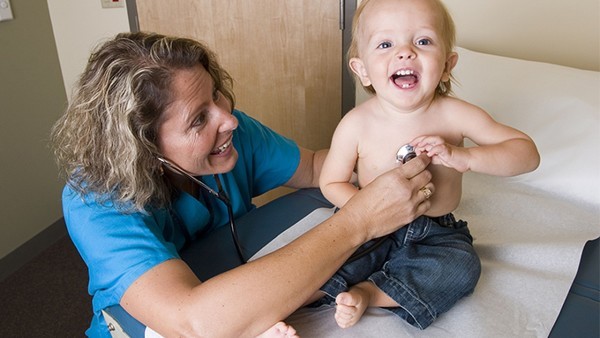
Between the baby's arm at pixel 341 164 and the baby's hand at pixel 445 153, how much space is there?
18 centimetres

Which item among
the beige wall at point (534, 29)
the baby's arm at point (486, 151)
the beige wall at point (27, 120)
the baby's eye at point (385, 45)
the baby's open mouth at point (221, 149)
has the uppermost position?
the baby's eye at point (385, 45)

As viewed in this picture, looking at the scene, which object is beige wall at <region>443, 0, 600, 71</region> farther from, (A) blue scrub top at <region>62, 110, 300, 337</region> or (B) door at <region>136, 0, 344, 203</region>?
(A) blue scrub top at <region>62, 110, 300, 337</region>

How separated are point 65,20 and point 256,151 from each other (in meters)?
1.73

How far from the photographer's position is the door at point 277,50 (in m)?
2.22

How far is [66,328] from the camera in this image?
2.03 meters

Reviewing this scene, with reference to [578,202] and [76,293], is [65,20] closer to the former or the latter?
[76,293]

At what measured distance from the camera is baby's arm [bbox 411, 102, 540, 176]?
0.97 meters

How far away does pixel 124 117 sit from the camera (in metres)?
0.99

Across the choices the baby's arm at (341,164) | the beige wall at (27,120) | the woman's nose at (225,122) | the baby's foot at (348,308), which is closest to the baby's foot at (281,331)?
the baby's foot at (348,308)

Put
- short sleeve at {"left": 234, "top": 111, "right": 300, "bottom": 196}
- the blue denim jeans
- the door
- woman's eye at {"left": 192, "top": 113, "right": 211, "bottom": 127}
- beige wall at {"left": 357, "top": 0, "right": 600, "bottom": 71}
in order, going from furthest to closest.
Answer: the door → beige wall at {"left": 357, "top": 0, "right": 600, "bottom": 71} → short sleeve at {"left": 234, "top": 111, "right": 300, "bottom": 196} → woman's eye at {"left": 192, "top": 113, "right": 211, "bottom": 127} → the blue denim jeans

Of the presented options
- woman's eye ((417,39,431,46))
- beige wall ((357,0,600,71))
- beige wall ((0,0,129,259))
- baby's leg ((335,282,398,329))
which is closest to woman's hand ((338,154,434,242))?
baby's leg ((335,282,398,329))

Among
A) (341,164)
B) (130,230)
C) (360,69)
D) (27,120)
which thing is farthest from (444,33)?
(27,120)

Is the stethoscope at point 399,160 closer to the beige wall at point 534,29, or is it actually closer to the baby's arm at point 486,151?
the baby's arm at point 486,151

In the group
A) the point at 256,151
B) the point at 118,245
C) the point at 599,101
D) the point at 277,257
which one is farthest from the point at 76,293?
the point at 599,101
